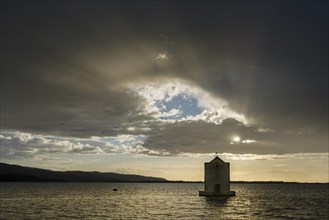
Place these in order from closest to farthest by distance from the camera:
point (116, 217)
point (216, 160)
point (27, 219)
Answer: point (27, 219), point (116, 217), point (216, 160)

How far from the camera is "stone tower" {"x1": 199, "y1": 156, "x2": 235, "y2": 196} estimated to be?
90.9 metres

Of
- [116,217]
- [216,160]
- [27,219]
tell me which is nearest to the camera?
[27,219]

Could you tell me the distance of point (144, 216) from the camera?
211ft

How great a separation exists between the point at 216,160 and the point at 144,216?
101 ft

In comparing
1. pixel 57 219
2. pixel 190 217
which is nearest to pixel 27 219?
pixel 57 219

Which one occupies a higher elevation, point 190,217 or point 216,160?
point 216,160

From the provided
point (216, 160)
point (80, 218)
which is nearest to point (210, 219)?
point (80, 218)

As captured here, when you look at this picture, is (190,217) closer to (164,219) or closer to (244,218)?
(164,219)

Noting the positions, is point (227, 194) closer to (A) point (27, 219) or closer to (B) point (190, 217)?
(B) point (190, 217)

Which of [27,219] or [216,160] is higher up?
[216,160]

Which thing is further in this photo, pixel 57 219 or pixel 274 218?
pixel 274 218

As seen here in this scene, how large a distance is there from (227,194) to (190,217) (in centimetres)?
3479

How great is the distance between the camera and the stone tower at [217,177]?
90.9 m

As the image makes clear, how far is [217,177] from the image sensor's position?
92875 mm
